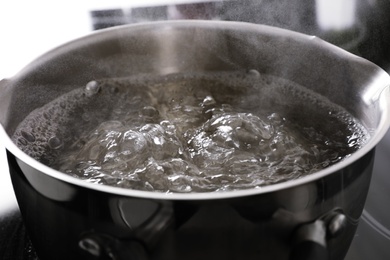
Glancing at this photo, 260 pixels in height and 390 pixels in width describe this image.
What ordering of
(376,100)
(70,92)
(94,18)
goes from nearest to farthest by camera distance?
1. (376,100)
2. (70,92)
3. (94,18)

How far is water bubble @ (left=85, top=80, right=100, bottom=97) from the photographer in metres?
1.38

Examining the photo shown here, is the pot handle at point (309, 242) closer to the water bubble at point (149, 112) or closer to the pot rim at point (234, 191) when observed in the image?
the pot rim at point (234, 191)

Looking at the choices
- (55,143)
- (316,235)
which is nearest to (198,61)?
(55,143)

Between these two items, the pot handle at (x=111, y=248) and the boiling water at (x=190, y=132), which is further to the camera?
the boiling water at (x=190, y=132)

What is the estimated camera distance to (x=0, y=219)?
4.06 feet

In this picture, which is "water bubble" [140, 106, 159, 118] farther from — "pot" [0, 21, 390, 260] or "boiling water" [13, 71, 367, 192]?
"pot" [0, 21, 390, 260]

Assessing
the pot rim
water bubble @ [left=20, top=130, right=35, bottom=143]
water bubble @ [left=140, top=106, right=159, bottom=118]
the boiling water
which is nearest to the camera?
the pot rim

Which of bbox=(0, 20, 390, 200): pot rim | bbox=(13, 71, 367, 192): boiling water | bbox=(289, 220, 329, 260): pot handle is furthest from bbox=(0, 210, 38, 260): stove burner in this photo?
bbox=(289, 220, 329, 260): pot handle

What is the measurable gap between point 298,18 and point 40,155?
0.89 m

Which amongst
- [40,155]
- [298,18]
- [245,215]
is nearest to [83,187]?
[245,215]

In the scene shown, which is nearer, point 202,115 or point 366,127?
point 366,127

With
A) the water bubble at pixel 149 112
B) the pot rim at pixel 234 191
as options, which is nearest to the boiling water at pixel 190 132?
the water bubble at pixel 149 112

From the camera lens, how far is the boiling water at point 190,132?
1.06 metres

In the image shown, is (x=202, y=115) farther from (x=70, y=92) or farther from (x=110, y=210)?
(x=110, y=210)
